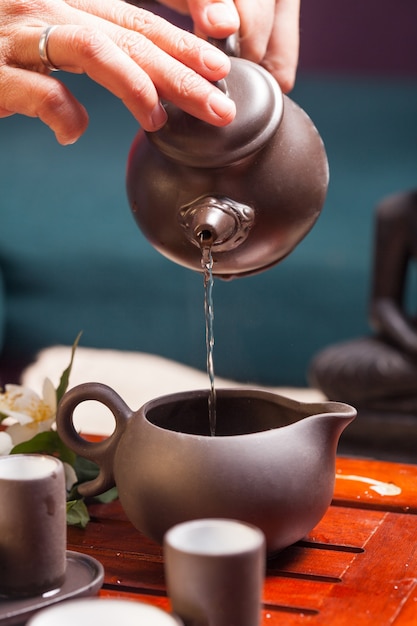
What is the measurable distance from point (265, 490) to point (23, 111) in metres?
0.56

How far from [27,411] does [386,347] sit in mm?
2514

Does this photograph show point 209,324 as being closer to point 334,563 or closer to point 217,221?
point 217,221

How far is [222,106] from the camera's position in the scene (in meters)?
1.03

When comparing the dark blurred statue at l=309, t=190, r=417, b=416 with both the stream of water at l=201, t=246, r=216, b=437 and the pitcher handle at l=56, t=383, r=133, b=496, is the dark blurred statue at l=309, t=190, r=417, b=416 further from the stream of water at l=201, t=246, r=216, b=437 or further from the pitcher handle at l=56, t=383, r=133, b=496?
the pitcher handle at l=56, t=383, r=133, b=496

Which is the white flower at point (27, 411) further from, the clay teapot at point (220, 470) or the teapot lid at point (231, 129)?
the teapot lid at point (231, 129)

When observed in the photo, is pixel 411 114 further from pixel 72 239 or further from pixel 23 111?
pixel 23 111

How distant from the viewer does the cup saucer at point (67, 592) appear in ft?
2.81

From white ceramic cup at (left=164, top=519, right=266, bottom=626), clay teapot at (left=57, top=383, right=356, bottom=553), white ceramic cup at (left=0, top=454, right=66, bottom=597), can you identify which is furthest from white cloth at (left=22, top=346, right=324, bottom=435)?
white ceramic cup at (left=164, top=519, right=266, bottom=626)

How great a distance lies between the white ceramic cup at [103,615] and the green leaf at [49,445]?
1.43 feet

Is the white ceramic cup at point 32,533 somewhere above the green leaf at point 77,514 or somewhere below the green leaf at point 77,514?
above

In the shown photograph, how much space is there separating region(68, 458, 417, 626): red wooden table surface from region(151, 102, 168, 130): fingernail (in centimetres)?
47

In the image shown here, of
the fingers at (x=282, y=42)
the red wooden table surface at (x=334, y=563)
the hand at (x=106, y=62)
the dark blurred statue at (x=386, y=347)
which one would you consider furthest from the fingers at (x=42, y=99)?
the dark blurred statue at (x=386, y=347)

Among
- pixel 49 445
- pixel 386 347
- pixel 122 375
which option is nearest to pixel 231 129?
pixel 49 445

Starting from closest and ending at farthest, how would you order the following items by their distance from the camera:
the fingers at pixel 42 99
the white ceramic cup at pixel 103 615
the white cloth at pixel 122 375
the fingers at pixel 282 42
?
the white ceramic cup at pixel 103 615, the fingers at pixel 42 99, the fingers at pixel 282 42, the white cloth at pixel 122 375
